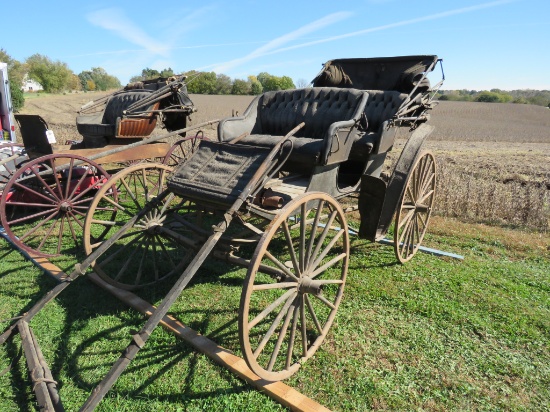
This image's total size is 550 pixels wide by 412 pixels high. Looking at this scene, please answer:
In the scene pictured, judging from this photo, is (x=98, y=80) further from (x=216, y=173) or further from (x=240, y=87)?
(x=216, y=173)

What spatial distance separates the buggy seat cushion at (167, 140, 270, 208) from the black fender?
1321mm

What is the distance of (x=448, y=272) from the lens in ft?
14.6

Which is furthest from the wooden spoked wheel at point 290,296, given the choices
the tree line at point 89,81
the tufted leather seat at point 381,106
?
the tree line at point 89,81

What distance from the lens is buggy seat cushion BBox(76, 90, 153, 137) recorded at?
654 cm

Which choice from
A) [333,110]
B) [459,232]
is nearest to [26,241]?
[333,110]

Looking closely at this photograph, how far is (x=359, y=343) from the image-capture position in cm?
319

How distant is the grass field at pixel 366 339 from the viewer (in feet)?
8.60

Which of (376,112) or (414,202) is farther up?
(376,112)

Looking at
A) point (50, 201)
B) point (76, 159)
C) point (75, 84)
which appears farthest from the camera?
point (75, 84)

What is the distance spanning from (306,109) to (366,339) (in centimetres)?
263

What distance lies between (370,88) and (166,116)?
11.8 ft

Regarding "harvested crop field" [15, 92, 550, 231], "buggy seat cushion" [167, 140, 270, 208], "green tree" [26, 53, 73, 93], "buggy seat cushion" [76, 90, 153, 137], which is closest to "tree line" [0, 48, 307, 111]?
"green tree" [26, 53, 73, 93]

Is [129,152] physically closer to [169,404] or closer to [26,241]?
[26,241]

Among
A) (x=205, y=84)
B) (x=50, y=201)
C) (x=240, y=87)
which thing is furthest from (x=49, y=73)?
(x=50, y=201)
